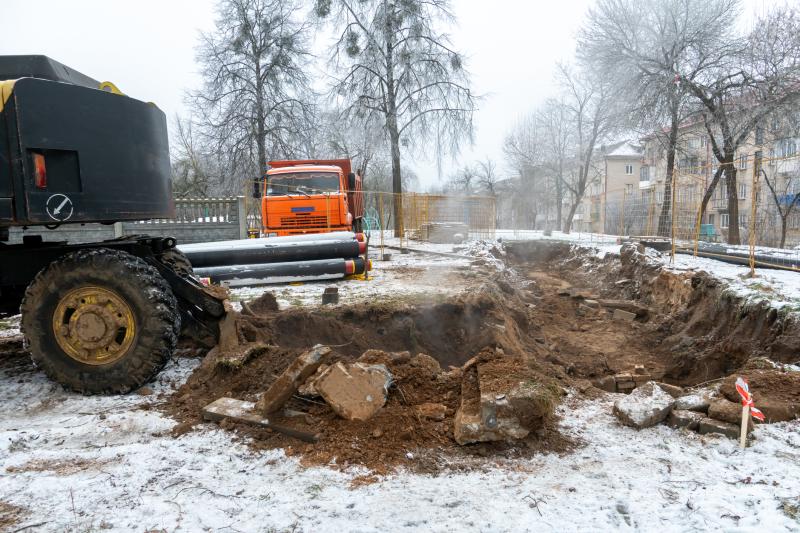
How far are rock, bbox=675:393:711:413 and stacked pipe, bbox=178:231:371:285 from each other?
609cm

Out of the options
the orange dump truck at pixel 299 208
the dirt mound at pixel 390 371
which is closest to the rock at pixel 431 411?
the dirt mound at pixel 390 371

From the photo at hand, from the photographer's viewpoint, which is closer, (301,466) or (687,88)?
(301,466)

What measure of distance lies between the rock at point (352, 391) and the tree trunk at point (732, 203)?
1512 cm

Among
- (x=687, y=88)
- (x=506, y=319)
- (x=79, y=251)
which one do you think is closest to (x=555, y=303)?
(x=506, y=319)

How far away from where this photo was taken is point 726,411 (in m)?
3.39

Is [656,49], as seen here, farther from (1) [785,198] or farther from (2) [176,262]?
(2) [176,262]

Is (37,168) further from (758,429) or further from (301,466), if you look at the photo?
(758,429)

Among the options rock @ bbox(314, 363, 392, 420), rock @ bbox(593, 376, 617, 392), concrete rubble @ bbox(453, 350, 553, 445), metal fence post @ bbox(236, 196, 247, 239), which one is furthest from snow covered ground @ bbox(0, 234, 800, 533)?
metal fence post @ bbox(236, 196, 247, 239)

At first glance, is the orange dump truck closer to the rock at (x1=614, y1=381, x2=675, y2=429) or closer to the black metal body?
the black metal body

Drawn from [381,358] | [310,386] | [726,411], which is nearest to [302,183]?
[381,358]

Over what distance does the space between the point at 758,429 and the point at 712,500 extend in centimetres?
104

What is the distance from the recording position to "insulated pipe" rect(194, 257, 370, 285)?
325 inches

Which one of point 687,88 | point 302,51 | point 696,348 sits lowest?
point 696,348

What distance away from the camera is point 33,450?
3250 mm
